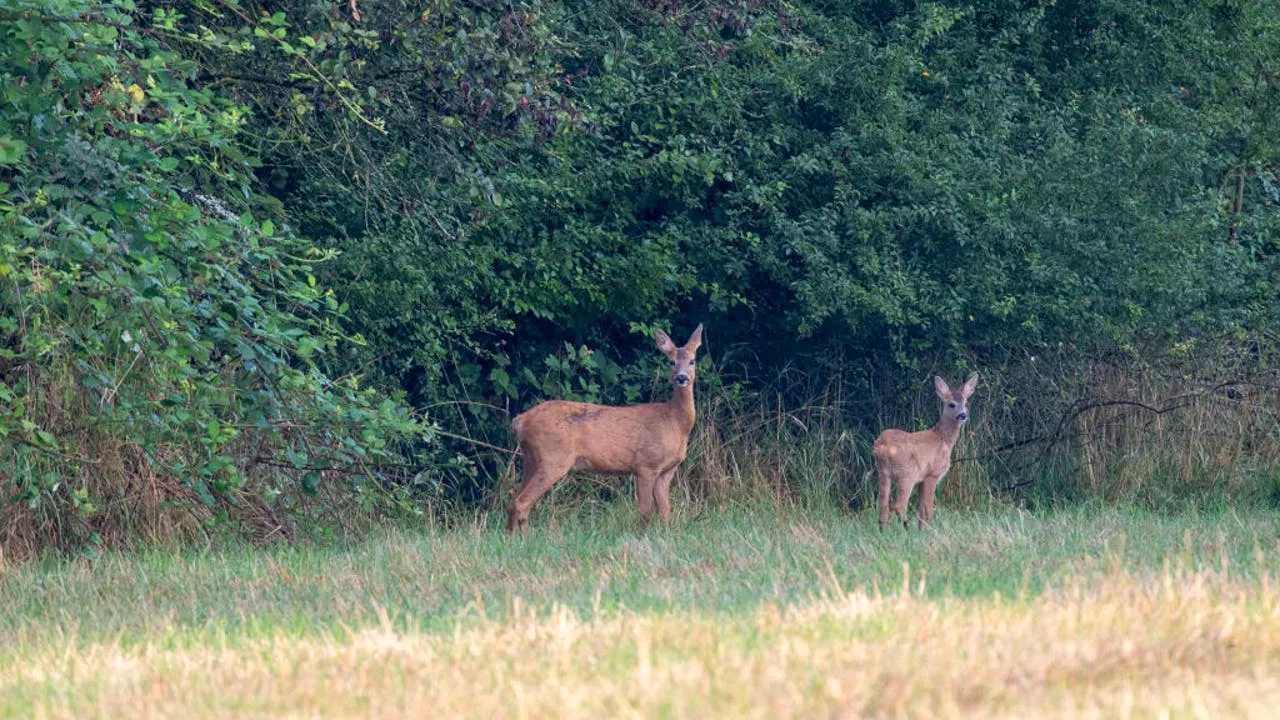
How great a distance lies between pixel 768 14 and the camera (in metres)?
13.4

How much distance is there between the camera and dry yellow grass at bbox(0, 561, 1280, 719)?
168 inches

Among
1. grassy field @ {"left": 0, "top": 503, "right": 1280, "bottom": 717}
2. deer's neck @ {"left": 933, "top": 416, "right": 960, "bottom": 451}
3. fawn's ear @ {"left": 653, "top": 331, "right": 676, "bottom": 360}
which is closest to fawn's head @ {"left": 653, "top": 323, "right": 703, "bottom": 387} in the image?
fawn's ear @ {"left": 653, "top": 331, "right": 676, "bottom": 360}

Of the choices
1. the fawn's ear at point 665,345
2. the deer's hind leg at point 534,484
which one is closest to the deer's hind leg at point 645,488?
the deer's hind leg at point 534,484

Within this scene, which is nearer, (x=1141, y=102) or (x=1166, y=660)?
(x=1166, y=660)

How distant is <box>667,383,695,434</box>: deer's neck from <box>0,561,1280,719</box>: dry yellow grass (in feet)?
19.9

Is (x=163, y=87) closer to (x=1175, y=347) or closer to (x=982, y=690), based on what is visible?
(x=982, y=690)

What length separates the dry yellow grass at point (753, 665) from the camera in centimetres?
428

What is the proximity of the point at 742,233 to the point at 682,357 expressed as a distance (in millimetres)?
1980

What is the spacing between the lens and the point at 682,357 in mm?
12133

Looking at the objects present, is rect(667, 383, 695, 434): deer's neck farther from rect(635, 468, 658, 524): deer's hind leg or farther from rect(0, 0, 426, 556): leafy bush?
rect(0, 0, 426, 556): leafy bush

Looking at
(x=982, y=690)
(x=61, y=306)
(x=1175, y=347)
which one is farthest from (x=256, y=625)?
(x=1175, y=347)

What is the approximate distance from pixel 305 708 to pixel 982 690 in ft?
5.91

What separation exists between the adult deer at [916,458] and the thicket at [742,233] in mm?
1124

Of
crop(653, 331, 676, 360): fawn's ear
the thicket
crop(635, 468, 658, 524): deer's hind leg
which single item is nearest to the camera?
the thicket
